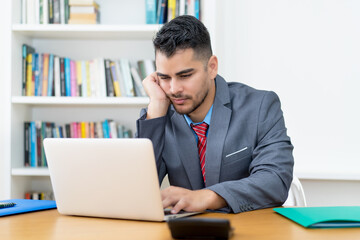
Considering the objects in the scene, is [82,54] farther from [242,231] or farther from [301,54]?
[242,231]

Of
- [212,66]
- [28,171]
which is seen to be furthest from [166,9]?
[28,171]

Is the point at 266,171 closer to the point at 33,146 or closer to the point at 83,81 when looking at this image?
the point at 83,81

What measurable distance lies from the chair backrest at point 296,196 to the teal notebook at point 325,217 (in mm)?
665

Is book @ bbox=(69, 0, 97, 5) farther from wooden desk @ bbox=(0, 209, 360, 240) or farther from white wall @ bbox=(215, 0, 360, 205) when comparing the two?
wooden desk @ bbox=(0, 209, 360, 240)

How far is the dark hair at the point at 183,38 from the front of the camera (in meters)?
1.71

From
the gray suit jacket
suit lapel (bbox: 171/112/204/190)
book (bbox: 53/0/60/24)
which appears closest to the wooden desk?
the gray suit jacket

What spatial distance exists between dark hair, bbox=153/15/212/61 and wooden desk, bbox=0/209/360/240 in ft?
2.38

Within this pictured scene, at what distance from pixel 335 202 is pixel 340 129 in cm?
47

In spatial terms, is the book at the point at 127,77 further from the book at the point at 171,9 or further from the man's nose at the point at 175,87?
the man's nose at the point at 175,87

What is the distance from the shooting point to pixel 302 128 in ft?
9.45

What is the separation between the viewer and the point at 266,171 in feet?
4.81

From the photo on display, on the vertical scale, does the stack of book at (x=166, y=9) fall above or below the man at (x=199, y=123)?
above

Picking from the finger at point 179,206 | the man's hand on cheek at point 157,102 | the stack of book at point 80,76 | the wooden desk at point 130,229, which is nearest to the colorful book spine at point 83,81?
the stack of book at point 80,76

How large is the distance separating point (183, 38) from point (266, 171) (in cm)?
61
